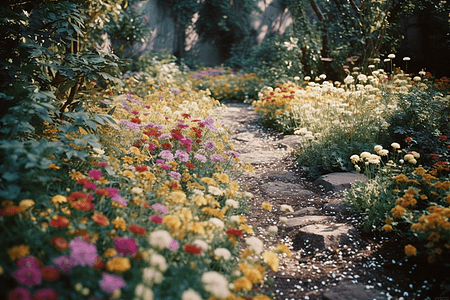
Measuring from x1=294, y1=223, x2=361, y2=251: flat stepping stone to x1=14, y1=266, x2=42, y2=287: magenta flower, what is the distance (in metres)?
1.75

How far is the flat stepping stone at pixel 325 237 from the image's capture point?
2381 millimetres

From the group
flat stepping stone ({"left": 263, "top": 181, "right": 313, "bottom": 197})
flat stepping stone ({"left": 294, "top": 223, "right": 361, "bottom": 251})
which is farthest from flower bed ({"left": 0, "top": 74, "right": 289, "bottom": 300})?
flat stepping stone ({"left": 263, "top": 181, "right": 313, "bottom": 197})

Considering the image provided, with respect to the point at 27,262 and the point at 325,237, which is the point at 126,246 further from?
the point at 325,237

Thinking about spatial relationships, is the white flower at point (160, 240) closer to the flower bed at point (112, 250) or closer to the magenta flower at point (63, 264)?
the flower bed at point (112, 250)

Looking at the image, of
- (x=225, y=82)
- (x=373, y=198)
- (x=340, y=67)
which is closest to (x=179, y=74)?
(x=225, y=82)

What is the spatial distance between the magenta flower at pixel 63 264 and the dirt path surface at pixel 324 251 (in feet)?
3.29

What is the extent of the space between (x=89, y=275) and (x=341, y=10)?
684 centimetres

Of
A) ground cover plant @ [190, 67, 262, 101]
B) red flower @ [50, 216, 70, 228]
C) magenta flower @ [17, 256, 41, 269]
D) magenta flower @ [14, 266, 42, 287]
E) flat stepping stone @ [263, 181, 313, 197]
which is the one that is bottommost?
flat stepping stone @ [263, 181, 313, 197]

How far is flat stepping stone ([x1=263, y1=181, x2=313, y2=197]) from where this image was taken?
128 inches

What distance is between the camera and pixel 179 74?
823cm

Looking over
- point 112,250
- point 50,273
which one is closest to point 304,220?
point 112,250

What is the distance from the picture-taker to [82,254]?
1.25 m

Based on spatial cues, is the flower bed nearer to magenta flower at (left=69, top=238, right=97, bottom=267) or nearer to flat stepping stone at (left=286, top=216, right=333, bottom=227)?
magenta flower at (left=69, top=238, right=97, bottom=267)

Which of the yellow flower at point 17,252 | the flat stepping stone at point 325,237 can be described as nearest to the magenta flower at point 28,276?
the yellow flower at point 17,252
